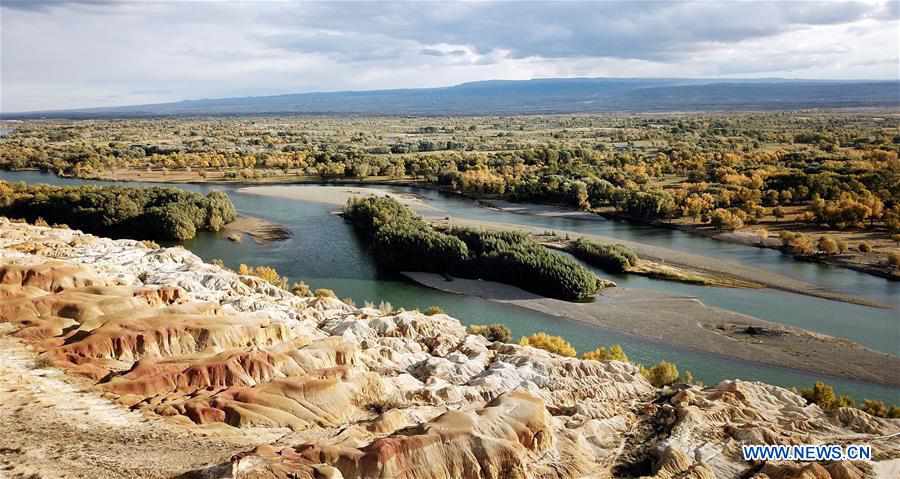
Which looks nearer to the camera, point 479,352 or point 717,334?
point 479,352

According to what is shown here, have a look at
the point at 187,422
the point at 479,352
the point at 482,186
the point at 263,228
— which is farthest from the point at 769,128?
the point at 187,422

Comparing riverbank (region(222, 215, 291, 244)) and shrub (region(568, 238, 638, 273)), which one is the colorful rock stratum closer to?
shrub (region(568, 238, 638, 273))

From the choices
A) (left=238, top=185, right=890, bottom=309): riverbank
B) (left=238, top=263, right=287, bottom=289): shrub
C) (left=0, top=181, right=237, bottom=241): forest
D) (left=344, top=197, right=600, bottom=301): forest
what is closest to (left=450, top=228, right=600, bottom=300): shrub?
(left=344, top=197, right=600, bottom=301): forest

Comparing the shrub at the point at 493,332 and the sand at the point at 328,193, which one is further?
the sand at the point at 328,193

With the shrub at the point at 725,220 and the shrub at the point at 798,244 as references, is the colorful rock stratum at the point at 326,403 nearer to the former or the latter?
the shrub at the point at 798,244

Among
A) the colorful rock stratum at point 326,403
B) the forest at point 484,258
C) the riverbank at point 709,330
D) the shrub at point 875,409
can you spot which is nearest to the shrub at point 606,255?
the forest at point 484,258

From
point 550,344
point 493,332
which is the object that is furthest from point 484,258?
point 550,344

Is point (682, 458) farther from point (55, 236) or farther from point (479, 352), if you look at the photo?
point (55, 236)
